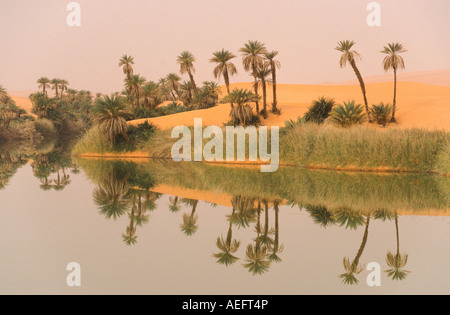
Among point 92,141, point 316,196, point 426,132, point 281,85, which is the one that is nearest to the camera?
point 316,196

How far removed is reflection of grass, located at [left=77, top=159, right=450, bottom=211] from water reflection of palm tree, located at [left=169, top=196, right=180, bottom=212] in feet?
7.26

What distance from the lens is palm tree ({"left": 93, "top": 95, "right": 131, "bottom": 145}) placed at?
4312cm

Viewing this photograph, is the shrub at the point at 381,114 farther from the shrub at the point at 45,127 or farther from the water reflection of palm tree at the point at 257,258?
the shrub at the point at 45,127

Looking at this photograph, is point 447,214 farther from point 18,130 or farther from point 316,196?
point 18,130

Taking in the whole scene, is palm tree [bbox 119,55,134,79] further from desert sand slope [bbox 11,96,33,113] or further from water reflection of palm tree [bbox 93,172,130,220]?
desert sand slope [bbox 11,96,33,113]

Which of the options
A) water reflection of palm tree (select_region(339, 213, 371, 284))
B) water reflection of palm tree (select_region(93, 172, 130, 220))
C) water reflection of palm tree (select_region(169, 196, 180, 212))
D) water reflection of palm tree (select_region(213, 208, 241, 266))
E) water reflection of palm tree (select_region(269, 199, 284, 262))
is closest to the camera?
water reflection of palm tree (select_region(339, 213, 371, 284))

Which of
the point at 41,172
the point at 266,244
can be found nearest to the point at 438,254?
the point at 266,244

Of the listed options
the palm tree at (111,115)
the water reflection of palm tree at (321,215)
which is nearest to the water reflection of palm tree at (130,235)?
the water reflection of palm tree at (321,215)

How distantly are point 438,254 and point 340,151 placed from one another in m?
19.6

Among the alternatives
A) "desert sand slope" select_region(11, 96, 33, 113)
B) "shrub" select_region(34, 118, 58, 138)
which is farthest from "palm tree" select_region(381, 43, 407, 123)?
"desert sand slope" select_region(11, 96, 33, 113)

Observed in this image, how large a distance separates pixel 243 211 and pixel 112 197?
563 centimetres

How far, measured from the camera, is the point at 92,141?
46.6 m

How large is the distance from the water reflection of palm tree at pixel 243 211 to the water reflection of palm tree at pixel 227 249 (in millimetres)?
1500

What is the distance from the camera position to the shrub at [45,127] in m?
83.6
